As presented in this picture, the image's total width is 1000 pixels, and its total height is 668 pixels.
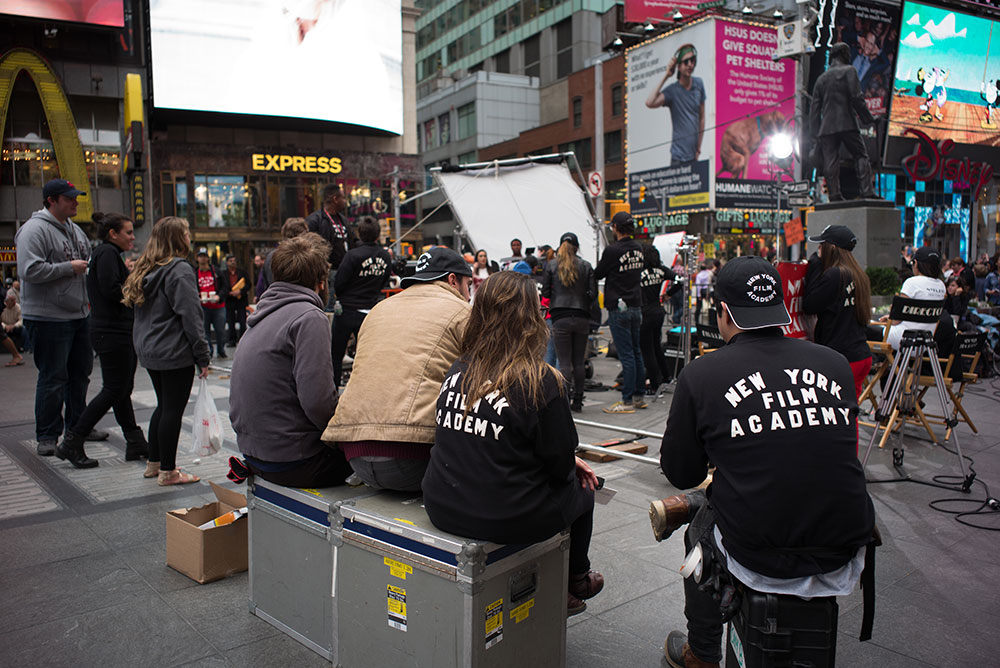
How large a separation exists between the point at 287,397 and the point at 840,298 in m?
4.19

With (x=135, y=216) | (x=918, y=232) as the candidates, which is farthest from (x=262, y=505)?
(x=918, y=232)

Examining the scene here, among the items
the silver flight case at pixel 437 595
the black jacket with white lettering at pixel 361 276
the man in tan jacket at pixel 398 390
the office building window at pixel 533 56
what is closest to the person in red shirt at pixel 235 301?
the black jacket with white lettering at pixel 361 276

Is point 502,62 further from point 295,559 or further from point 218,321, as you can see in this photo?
point 295,559

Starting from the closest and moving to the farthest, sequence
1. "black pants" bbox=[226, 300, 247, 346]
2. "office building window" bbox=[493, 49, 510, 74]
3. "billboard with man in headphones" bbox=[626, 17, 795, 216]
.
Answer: "black pants" bbox=[226, 300, 247, 346] → "billboard with man in headphones" bbox=[626, 17, 795, 216] → "office building window" bbox=[493, 49, 510, 74]

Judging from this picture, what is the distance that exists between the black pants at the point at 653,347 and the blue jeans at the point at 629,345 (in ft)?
1.20

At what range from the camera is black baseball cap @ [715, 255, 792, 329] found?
2.50m

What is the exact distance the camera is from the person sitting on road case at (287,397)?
10.9 feet

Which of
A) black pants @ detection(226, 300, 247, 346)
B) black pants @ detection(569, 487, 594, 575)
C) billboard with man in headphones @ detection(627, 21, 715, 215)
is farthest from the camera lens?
billboard with man in headphones @ detection(627, 21, 715, 215)

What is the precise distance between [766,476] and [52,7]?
2449 centimetres

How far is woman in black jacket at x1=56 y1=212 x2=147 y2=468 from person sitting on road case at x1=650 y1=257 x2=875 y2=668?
4.77 metres

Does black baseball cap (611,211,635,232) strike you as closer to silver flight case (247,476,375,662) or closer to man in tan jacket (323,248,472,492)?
man in tan jacket (323,248,472,492)

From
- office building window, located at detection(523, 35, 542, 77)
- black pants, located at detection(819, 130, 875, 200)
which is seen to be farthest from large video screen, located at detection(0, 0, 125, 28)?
office building window, located at detection(523, 35, 542, 77)

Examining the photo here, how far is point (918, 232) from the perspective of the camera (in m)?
35.8

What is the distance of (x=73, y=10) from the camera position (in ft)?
67.7
